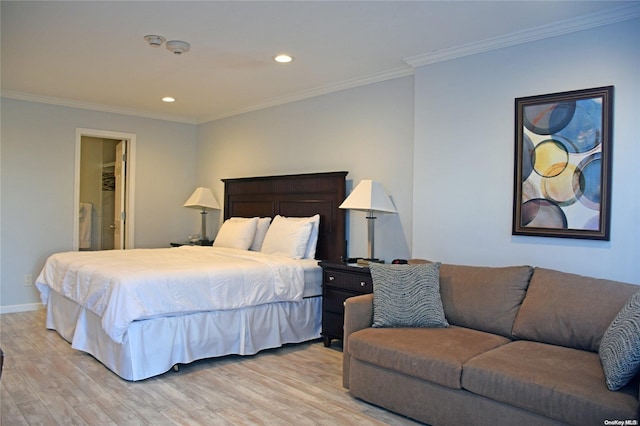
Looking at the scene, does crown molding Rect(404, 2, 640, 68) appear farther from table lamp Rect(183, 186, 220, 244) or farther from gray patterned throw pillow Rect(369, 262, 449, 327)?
table lamp Rect(183, 186, 220, 244)

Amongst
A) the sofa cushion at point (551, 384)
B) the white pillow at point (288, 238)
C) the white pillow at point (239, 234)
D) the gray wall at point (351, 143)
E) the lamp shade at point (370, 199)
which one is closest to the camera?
the sofa cushion at point (551, 384)

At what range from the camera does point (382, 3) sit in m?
2.86

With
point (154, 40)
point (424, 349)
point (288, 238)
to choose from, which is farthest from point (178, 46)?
point (424, 349)

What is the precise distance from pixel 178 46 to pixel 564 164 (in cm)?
282

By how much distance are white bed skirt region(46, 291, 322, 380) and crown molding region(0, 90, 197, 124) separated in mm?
2303

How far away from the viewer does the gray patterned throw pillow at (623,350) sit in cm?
201

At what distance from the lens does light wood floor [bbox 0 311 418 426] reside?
277 centimetres

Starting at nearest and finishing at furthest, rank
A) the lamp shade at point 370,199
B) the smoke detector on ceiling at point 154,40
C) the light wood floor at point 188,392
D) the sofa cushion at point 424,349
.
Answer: the sofa cushion at point 424,349
the light wood floor at point 188,392
the smoke detector on ceiling at point 154,40
the lamp shade at point 370,199

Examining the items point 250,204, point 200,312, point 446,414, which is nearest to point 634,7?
point 446,414

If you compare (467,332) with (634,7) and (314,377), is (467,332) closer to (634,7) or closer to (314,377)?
(314,377)

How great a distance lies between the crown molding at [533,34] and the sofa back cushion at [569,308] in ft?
5.14

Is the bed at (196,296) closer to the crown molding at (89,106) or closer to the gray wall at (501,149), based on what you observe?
the gray wall at (501,149)

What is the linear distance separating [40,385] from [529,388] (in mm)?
3045

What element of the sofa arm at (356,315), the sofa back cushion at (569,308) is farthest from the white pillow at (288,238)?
the sofa back cushion at (569,308)
